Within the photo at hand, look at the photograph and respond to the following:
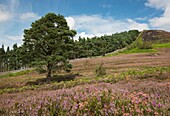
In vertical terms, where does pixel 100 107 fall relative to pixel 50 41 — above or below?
below

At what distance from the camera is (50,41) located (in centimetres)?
2805

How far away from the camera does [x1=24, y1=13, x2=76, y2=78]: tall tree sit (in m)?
28.4

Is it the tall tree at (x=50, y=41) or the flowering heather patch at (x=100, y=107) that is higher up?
the tall tree at (x=50, y=41)

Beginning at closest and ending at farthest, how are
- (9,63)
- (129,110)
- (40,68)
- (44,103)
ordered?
(129,110) < (44,103) < (40,68) < (9,63)

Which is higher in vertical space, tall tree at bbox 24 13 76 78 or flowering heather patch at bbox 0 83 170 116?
tall tree at bbox 24 13 76 78

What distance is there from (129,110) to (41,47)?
2719 cm

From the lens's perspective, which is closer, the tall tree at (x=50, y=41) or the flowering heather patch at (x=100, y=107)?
the flowering heather patch at (x=100, y=107)

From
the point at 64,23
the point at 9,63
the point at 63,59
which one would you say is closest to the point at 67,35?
the point at 64,23

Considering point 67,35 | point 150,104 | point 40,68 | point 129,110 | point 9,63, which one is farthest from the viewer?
point 9,63

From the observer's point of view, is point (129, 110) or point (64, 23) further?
point (64, 23)

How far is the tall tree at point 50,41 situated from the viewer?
1117 inches

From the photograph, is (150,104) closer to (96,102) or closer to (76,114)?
(96,102)

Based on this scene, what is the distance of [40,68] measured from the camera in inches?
1096

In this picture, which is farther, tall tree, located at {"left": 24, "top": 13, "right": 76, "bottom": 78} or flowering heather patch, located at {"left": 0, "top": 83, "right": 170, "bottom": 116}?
tall tree, located at {"left": 24, "top": 13, "right": 76, "bottom": 78}
